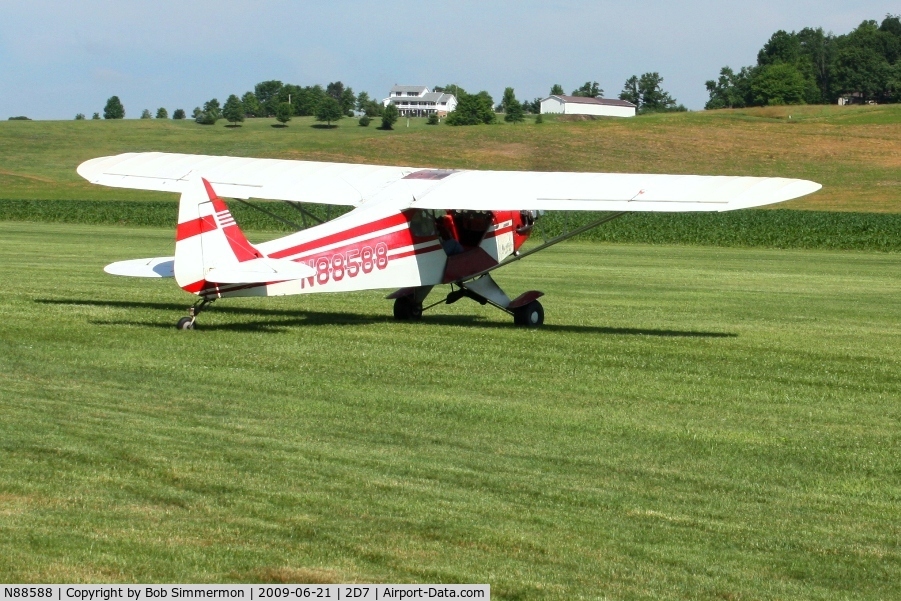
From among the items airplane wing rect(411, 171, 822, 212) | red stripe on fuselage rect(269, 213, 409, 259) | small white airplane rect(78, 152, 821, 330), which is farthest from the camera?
airplane wing rect(411, 171, 822, 212)

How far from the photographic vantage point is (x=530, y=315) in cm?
1689

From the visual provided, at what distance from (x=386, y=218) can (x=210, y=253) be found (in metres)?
2.78

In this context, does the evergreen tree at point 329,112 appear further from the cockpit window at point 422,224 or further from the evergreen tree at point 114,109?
the cockpit window at point 422,224

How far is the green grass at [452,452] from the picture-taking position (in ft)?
20.2

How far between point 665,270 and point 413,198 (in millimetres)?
13138

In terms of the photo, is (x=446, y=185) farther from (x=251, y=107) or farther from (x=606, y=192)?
(x=251, y=107)

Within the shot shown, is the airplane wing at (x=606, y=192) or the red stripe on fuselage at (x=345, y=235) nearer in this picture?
the red stripe on fuselage at (x=345, y=235)

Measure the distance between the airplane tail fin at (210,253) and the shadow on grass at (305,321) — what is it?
3.79 feet

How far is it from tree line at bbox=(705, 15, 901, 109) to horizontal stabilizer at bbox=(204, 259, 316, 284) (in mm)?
133769

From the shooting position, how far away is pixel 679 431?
978cm

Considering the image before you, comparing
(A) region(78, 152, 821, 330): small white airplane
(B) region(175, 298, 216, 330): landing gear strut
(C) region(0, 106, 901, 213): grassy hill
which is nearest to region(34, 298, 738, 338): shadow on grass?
(B) region(175, 298, 216, 330): landing gear strut

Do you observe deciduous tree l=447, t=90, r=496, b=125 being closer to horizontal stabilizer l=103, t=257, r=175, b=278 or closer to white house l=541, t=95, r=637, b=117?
white house l=541, t=95, r=637, b=117
